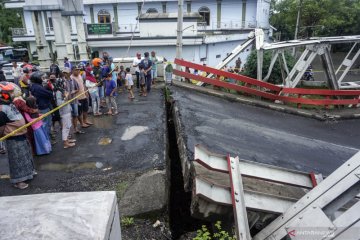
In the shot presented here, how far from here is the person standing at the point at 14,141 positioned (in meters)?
4.84

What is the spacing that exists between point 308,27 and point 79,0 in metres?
23.6

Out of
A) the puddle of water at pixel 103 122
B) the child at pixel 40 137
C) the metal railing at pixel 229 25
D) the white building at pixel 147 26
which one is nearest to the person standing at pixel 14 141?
the child at pixel 40 137

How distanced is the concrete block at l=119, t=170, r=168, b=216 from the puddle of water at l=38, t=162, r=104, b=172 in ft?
3.87

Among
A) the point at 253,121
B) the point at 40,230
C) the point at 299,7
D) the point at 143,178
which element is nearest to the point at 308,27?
the point at 299,7

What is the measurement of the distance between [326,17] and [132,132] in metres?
28.6

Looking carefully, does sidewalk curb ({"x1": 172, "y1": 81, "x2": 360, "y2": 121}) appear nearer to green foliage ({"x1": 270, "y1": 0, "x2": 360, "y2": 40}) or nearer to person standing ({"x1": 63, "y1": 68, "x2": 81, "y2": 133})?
person standing ({"x1": 63, "y1": 68, "x2": 81, "y2": 133})

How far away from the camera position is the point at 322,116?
10703 mm

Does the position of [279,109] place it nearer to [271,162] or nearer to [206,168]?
[271,162]

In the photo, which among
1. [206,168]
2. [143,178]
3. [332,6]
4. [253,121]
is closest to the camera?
[206,168]

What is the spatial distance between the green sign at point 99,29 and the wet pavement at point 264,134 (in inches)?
562

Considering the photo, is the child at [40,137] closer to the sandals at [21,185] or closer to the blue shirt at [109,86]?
the sandals at [21,185]

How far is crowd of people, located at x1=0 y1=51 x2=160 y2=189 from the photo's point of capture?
493 centimetres

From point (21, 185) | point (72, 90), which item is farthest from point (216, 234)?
point (72, 90)

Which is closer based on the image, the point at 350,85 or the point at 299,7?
the point at 350,85
